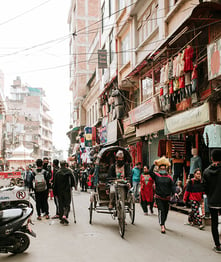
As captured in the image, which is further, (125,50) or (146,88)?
(125,50)

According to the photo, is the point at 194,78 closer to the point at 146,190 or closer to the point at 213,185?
the point at 146,190

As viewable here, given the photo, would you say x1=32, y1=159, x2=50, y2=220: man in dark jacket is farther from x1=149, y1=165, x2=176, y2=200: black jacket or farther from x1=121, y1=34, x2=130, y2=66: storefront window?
x1=121, y1=34, x2=130, y2=66: storefront window

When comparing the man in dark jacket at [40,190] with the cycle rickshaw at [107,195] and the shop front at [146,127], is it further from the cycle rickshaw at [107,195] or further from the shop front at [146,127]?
the shop front at [146,127]

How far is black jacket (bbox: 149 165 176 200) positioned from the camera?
8.95 meters

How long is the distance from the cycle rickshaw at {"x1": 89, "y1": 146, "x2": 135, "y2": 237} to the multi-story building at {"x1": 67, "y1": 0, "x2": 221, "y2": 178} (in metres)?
2.94

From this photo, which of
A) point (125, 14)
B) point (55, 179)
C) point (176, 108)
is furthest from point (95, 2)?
point (55, 179)

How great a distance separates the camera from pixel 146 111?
1678cm

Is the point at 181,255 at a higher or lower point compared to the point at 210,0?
lower

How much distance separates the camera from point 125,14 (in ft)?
73.1

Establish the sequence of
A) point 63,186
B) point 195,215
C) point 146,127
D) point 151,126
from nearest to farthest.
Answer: point 195,215
point 63,186
point 151,126
point 146,127

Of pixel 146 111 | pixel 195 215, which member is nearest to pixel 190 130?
pixel 195 215

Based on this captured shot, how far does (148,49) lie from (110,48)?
9.98m

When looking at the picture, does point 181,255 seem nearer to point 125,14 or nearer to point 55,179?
point 55,179

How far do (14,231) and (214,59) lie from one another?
7446 mm
